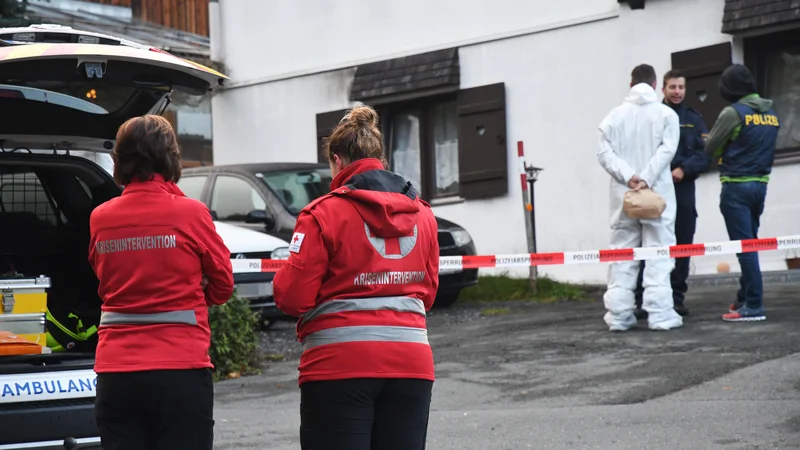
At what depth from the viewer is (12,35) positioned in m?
5.98

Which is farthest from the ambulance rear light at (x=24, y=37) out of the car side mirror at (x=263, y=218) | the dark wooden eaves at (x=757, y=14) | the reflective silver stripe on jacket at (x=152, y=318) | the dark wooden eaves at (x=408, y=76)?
the dark wooden eaves at (x=408, y=76)

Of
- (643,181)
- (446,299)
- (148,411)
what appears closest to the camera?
(148,411)

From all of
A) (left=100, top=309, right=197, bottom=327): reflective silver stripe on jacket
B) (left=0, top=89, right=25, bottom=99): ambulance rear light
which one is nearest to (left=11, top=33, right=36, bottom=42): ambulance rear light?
(left=0, top=89, right=25, bottom=99): ambulance rear light

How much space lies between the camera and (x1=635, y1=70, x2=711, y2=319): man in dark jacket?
36.0ft

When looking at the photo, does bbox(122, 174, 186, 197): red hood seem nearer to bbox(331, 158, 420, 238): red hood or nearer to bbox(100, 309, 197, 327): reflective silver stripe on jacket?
bbox(100, 309, 197, 327): reflective silver stripe on jacket

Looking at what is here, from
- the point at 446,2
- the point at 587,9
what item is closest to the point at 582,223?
the point at 587,9

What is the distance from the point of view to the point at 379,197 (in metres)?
4.52

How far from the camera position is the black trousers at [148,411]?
4.53 metres

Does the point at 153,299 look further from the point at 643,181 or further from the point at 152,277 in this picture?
the point at 643,181

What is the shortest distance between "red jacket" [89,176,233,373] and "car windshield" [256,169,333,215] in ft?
28.0

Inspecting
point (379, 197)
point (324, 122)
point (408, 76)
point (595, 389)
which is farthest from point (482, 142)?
point (379, 197)

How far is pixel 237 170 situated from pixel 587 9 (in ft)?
17.1

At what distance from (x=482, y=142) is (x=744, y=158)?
7144mm

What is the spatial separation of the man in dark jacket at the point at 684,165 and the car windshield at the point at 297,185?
3.83 m
